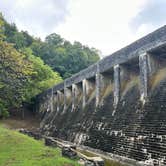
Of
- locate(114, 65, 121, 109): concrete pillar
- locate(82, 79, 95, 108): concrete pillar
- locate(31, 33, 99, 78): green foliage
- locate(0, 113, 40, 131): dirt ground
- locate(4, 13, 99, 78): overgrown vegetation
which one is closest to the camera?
locate(114, 65, 121, 109): concrete pillar

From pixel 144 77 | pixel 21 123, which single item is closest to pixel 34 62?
pixel 21 123

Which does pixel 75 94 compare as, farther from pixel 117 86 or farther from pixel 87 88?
pixel 117 86

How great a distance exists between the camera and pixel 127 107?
14.7m

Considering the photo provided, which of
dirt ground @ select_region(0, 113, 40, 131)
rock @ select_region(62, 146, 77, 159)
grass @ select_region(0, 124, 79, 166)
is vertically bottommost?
grass @ select_region(0, 124, 79, 166)

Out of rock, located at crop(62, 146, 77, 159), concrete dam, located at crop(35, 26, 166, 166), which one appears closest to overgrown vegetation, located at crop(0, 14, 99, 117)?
rock, located at crop(62, 146, 77, 159)

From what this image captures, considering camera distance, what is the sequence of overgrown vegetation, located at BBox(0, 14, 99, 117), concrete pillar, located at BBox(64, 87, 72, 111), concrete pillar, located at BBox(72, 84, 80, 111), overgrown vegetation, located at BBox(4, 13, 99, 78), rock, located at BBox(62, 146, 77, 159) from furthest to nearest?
overgrown vegetation, located at BBox(4, 13, 99, 78)
concrete pillar, located at BBox(64, 87, 72, 111)
concrete pillar, located at BBox(72, 84, 80, 111)
overgrown vegetation, located at BBox(0, 14, 99, 117)
rock, located at BBox(62, 146, 77, 159)

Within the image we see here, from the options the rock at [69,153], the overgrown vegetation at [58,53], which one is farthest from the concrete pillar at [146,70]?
the overgrown vegetation at [58,53]

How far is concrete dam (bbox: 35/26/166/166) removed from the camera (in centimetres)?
1153

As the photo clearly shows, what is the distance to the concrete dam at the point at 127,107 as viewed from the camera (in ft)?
37.8

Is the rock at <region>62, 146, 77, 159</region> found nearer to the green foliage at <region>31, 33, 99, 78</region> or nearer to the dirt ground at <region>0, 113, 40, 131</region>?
the dirt ground at <region>0, 113, 40, 131</region>

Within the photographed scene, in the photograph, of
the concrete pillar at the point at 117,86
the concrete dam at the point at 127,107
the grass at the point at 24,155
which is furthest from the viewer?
the concrete pillar at the point at 117,86

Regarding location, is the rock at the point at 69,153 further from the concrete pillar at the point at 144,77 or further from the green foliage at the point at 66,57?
the green foliage at the point at 66,57

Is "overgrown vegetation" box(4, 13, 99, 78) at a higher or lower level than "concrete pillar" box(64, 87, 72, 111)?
higher

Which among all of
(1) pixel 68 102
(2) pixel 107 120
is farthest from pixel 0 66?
(1) pixel 68 102
